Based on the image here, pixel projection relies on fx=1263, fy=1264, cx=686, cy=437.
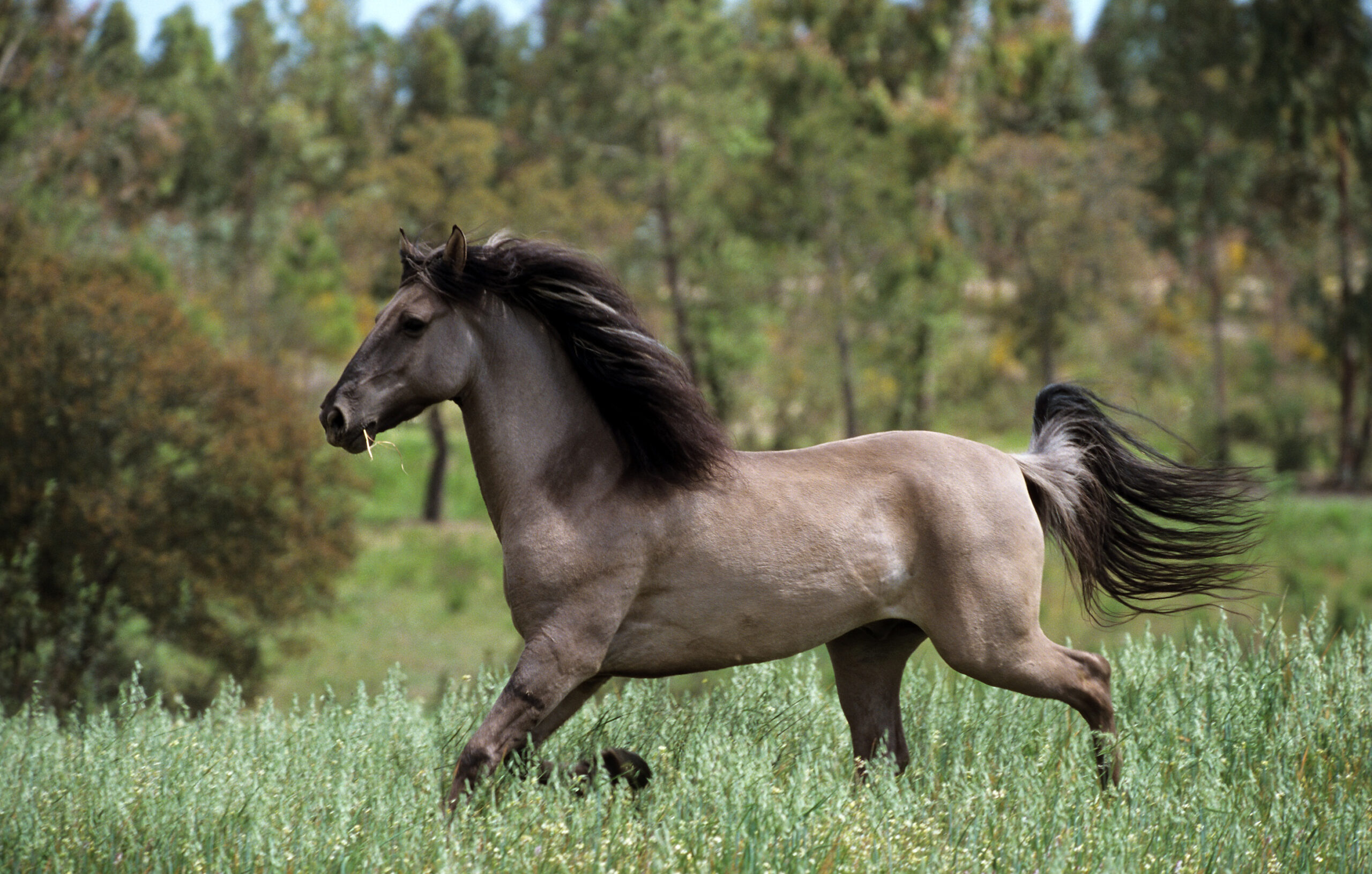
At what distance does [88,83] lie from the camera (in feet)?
64.1

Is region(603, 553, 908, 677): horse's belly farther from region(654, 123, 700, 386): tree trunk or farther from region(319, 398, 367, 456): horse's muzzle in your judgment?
region(654, 123, 700, 386): tree trunk

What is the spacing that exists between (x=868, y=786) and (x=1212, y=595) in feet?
6.06

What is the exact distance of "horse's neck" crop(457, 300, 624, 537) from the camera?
171 inches

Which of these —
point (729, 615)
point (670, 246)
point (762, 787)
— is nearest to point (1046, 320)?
point (670, 246)

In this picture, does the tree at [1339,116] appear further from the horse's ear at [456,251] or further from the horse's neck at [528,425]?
the horse's ear at [456,251]

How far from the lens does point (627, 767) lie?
4.36m

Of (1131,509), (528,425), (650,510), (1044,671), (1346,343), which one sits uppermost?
(528,425)

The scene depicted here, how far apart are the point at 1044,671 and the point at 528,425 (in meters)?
2.01

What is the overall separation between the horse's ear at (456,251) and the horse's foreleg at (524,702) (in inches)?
50.9

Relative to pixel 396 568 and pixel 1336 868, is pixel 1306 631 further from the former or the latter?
pixel 396 568

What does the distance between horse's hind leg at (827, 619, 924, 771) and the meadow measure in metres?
0.15

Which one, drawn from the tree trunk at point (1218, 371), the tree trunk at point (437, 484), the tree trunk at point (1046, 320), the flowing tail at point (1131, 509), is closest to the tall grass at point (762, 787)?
the flowing tail at point (1131, 509)

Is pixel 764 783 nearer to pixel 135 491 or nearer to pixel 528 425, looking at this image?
pixel 528 425

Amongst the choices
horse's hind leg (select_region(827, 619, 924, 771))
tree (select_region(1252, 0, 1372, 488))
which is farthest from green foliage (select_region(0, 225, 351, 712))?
tree (select_region(1252, 0, 1372, 488))
